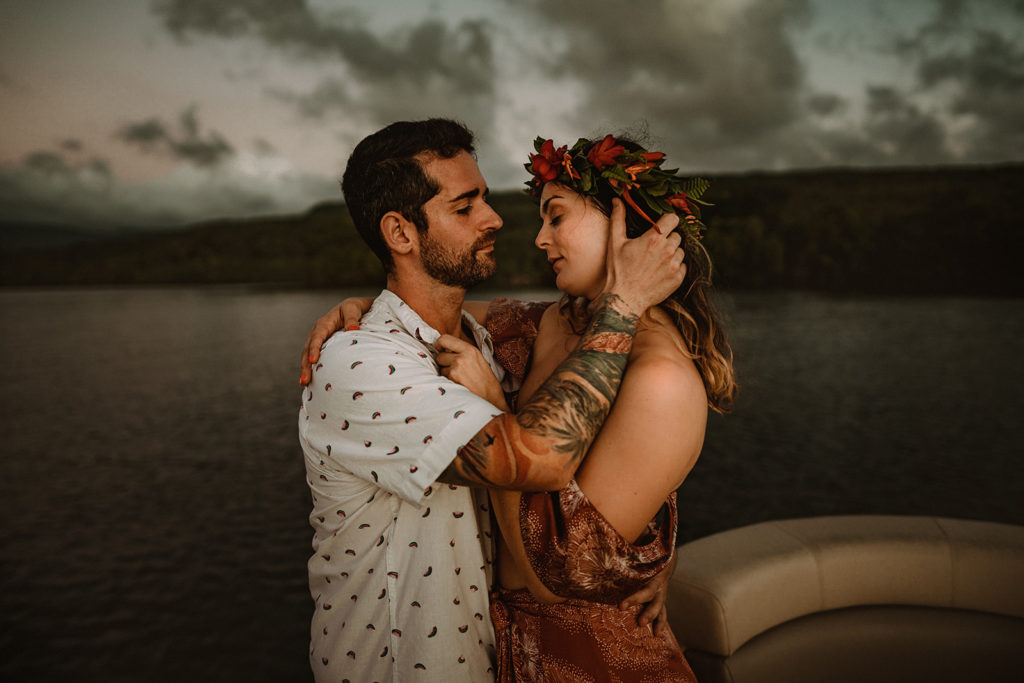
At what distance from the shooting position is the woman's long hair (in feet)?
6.93

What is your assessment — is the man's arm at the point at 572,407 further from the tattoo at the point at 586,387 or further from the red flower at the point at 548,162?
the red flower at the point at 548,162

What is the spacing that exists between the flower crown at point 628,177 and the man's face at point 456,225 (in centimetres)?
26

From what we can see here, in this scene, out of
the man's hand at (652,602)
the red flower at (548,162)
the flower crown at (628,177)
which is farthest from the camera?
the red flower at (548,162)

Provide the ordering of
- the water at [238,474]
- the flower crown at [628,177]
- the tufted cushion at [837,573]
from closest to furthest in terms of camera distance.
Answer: the flower crown at [628,177], the tufted cushion at [837,573], the water at [238,474]

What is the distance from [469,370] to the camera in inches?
71.9

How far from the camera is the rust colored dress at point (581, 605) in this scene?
166 centimetres

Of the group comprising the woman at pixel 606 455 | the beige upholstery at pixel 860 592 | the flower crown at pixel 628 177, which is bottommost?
the beige upholstery at pixel 860 592

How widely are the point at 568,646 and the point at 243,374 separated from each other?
26244 mm

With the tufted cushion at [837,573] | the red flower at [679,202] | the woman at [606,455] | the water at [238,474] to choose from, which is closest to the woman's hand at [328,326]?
the woman at [606,455]

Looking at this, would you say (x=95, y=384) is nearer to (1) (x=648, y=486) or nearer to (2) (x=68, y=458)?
(2) (x=68, y=458)

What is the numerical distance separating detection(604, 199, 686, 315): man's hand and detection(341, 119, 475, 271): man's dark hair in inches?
29.4

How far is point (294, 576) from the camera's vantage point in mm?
9438

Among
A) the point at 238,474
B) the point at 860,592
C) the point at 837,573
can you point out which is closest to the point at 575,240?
the point at 837,573

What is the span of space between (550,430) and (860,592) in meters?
2.68
